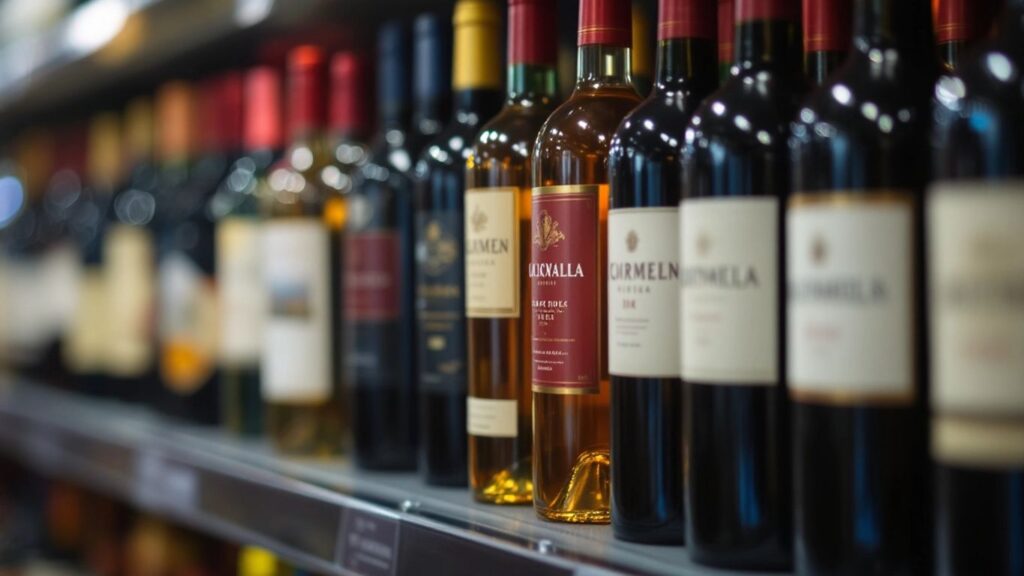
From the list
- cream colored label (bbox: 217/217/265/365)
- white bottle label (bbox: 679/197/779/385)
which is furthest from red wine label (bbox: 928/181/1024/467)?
cream colored label (bbox: 217/217/265/365)

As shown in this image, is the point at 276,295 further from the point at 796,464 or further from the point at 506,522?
the point at 796,464

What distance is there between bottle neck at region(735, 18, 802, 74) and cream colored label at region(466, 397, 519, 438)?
385 mm

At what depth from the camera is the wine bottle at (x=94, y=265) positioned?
1.96 m

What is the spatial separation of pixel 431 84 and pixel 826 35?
0.52 metres

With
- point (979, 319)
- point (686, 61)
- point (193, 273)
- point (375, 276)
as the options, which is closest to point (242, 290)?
point (193, 273)

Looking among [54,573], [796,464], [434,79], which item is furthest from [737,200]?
[54,573]

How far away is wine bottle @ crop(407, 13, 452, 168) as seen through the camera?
120cm

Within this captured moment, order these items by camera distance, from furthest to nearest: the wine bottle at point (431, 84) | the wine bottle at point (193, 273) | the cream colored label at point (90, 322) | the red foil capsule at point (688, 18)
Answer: the cream colored label at point (90, 322) < the wine bottle at point (193, 273) < the wine bottle at point (431, 84) < the red foil capsule at point (688, 18)

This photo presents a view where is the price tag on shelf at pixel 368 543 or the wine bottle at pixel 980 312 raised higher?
the wine bottle at pixel 980 312

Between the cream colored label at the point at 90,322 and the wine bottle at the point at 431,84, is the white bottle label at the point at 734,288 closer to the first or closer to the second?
the wine bottle at the point at 431,84

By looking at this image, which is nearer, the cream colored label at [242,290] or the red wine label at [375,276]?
the red wine label at [375,276]

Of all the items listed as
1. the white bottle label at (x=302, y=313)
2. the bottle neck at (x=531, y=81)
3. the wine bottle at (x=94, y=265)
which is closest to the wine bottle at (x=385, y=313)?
the white bottle label at (x=302, y=313)

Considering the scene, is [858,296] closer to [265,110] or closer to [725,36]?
[725,36]

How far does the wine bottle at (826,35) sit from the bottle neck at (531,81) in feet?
0.90
